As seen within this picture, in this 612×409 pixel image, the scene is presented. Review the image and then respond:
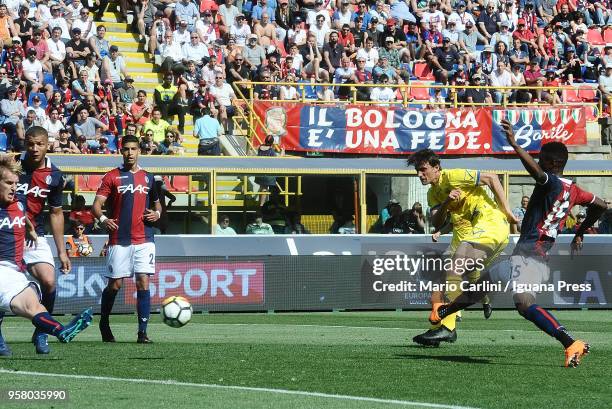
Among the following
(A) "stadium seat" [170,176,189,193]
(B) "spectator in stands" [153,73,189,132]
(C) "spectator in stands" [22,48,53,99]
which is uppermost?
(C) "spectator in stands" [22,48,53,99]

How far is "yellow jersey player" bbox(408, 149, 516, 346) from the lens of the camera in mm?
12023

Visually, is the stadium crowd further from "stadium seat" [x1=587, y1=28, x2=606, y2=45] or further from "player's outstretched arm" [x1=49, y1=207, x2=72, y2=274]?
"player's outstretched arm" [x1=49, y1=207, x2=72, y2=274]

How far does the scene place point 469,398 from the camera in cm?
813

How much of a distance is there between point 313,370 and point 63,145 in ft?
50.5

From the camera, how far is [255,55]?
28.7m

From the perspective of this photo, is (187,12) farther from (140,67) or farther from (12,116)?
(12,116)

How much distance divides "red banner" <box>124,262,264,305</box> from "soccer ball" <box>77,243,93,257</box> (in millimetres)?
1637

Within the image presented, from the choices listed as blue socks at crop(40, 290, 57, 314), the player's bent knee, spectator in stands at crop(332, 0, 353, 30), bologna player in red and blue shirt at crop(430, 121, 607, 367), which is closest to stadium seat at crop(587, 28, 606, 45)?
spectator in stands at crop(332, 0, 353, 30)

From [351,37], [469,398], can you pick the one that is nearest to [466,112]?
[351,37]

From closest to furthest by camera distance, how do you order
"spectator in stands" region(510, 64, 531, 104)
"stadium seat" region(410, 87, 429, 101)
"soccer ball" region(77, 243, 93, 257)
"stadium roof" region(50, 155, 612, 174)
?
1. "soccer ball" region(77, 243, 93, 257)
2. "stadium roof" region(50, 155, 612, 174)
3. "stadium seat" region(410, 87, 429, 101)
4. "spectator in stands" region(510, 64, 531, 104)

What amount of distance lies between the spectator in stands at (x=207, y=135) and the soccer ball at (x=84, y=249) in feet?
15.9

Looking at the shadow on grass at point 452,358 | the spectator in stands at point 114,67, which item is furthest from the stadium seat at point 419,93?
the shadow on grass at point 452,358

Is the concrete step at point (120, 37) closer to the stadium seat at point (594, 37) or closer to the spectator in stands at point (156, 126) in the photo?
the spectator in stands at point (156, 126)

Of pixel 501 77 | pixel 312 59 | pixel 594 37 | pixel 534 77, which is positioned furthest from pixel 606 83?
pixel 312 59
